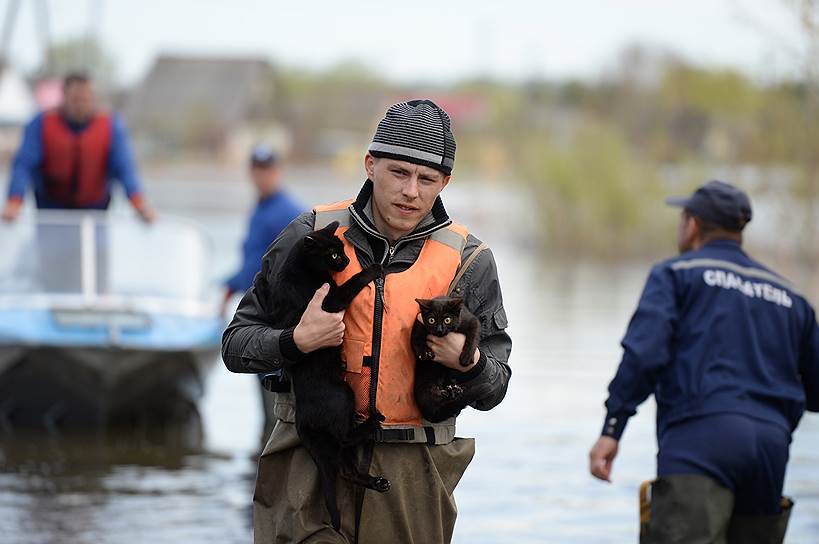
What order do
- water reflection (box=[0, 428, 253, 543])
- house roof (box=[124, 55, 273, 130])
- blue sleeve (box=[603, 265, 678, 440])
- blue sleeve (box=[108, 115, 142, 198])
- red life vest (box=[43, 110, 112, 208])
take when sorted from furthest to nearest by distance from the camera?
house roof (box=[124, 55, 273, 130])
blue sleeve (box=[108, 115, 142, 198])
red life vest (box=[43, 110, 112, 208])
water reflection (box=[0, 428, 253, 543])
blue sleeve (box=[603, 265, 678, 440])

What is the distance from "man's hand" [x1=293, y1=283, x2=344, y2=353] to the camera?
4.15 meters

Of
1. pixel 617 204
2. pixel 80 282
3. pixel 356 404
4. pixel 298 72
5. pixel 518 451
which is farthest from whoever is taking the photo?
pixel 298 72

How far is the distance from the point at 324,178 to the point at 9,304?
67347 mm

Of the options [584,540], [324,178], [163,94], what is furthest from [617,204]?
[163,94]

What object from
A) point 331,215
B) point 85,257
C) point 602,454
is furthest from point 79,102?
point 331,215

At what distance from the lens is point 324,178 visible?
3095 inches

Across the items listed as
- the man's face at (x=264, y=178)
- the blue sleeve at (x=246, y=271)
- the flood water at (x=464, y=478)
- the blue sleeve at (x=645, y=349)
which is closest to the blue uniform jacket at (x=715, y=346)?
the blue sleeve at (x=645, y=349)

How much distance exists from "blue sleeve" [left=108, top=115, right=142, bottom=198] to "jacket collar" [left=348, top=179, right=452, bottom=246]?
7697mm

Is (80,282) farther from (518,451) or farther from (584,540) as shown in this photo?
(584,540)

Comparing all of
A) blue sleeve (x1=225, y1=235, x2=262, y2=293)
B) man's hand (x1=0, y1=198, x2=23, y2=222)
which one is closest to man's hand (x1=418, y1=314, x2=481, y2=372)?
blue sleeve (x1=225, y1=235, x2=262, y2=293)

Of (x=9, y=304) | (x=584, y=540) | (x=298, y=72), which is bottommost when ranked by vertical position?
(x=584, y=540)

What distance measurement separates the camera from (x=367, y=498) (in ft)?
14.3

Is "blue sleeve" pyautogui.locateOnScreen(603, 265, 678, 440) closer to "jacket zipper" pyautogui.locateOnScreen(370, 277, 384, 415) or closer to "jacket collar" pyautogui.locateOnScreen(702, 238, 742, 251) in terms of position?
"jacket collar" pyautogui.locateOnScreen(702, 238, 742, 251)

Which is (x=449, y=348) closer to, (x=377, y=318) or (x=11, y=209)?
(x=377, y=318)
